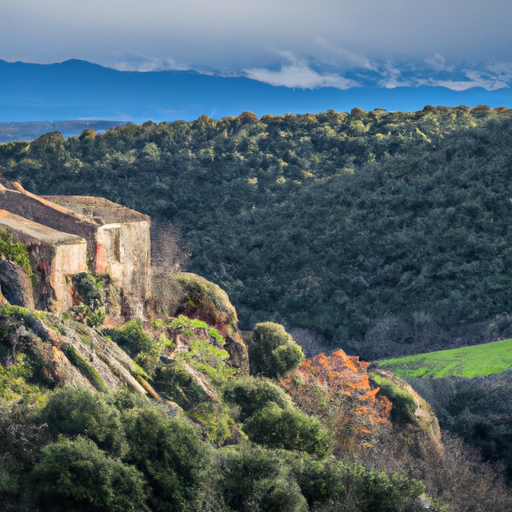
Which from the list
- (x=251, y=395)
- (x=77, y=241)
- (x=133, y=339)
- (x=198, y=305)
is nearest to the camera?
(x=77, y=241)

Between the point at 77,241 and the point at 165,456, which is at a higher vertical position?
the point at 77,241

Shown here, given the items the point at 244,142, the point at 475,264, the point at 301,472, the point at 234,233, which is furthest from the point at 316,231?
the point at 301,472

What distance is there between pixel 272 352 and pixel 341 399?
2.33 metres

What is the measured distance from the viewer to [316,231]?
3919 cm

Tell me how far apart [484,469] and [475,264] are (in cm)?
1594

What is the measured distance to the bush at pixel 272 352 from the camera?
20.1 meters

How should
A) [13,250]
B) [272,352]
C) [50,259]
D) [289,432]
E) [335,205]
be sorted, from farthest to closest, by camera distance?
[335,205] → [272,352] → [50,259] → [13,250] → [289,432]

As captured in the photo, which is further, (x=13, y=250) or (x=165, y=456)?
(x=13, y=250)

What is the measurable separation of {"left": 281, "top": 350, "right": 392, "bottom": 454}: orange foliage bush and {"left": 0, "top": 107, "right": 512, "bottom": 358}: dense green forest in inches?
346

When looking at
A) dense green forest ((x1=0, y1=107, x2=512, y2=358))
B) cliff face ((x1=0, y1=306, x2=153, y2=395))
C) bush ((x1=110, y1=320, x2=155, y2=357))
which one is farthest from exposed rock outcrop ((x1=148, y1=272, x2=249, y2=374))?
dense green forest ((x1=0, y1=107, x2=512, y2=358))

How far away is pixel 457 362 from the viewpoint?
87.2ft

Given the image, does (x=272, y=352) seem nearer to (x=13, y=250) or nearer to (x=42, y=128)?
(x=13, y=250)

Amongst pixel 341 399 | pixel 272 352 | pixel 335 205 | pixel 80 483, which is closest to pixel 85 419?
pixel 80 483

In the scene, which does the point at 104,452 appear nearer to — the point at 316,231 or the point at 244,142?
the point at 316,231
